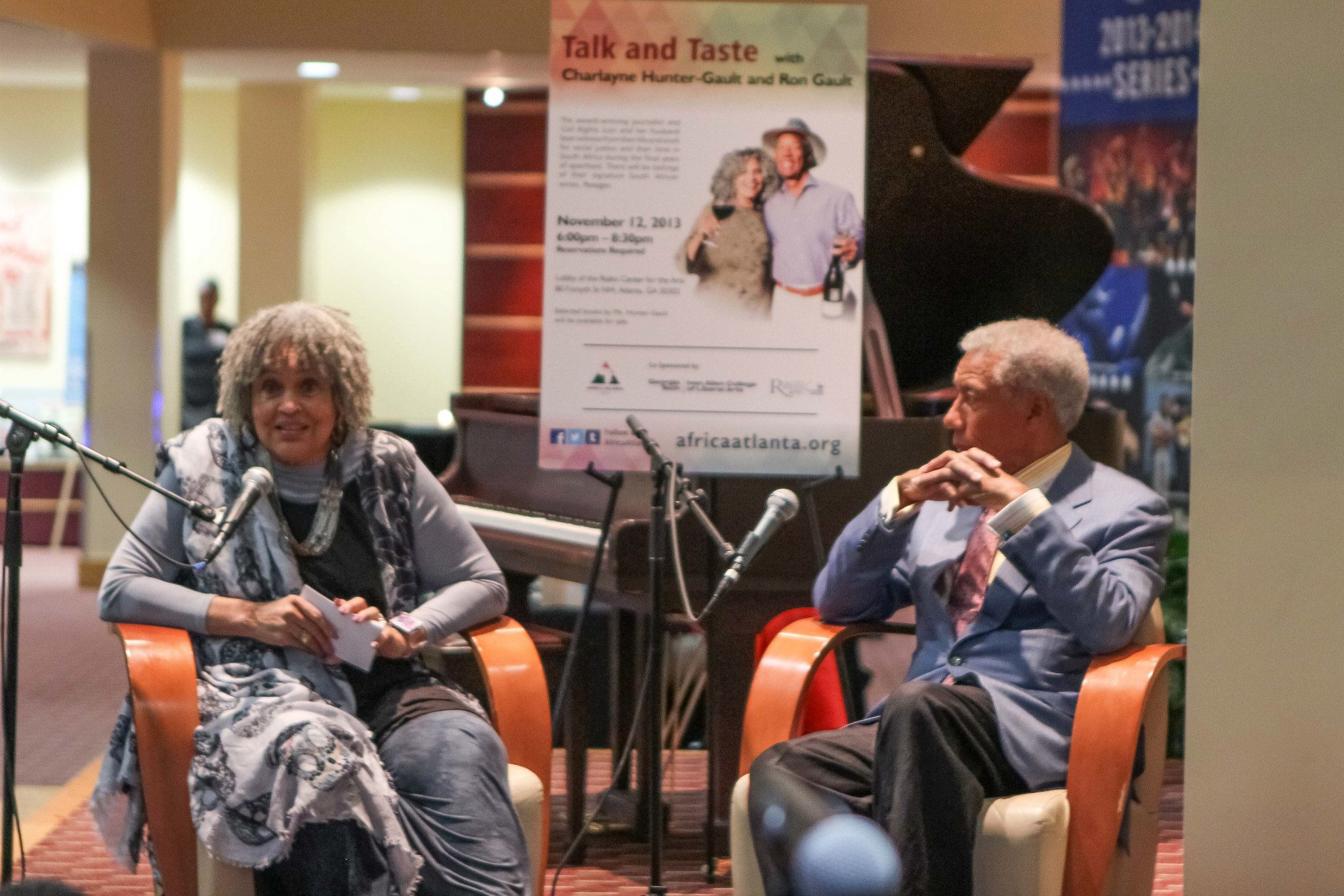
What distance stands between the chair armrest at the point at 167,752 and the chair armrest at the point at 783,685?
3.13 ft

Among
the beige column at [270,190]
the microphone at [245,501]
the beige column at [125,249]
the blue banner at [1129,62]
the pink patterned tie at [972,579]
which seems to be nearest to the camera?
the microphone at [245,501]

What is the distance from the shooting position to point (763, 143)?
11.4ft

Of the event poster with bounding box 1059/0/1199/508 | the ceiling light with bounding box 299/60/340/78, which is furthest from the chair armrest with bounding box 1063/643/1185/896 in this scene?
the ceiling light with bounding box 299/60/340/78

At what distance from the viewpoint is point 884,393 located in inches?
161

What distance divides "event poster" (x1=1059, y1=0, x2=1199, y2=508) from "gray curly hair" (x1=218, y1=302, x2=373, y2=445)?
12.9 ft

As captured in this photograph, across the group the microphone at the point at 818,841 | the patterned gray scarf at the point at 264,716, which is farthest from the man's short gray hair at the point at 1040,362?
the patterned gray scarf at the point at 264,716

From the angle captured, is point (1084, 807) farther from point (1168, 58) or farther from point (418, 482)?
point (1168, 58)

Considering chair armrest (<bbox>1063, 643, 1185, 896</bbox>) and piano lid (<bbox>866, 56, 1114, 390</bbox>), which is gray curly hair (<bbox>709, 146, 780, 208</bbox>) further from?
chair armrest (<bbox>1063, 643, 1185, 896</bbox>)

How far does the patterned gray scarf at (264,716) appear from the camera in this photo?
251 centimetres

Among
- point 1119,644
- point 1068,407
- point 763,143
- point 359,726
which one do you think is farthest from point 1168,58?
point 359,726

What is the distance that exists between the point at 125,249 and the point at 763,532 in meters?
6.43

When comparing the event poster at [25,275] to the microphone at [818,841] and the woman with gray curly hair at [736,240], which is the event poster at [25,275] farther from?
the microphone at [818,841]

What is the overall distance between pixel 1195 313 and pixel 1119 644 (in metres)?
0.60

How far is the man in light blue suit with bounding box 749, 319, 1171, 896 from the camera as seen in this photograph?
258 centimetres
